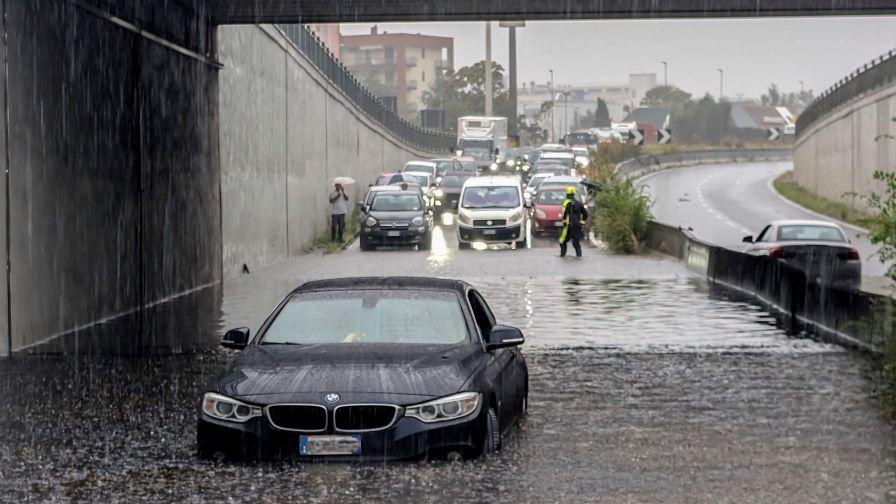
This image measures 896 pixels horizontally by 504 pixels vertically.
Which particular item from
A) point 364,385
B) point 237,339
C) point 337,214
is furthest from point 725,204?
point 364,385

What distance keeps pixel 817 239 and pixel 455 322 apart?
17.1 m

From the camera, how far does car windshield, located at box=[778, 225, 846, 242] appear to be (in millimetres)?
27156

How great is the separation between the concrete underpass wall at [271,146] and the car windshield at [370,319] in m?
19.0

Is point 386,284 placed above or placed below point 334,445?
above

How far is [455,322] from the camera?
37.0 feet

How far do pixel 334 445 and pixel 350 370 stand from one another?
61cm

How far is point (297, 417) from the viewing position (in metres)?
9.79

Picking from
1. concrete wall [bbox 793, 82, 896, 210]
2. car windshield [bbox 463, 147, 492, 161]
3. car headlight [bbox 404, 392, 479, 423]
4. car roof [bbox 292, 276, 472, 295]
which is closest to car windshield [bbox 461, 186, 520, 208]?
concrete wall [bbox 793, 82, 896, 210]

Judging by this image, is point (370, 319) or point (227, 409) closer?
point (227, 409)

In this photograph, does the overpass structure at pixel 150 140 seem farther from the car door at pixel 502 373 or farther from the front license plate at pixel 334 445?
the front license plate at pixel 334 445

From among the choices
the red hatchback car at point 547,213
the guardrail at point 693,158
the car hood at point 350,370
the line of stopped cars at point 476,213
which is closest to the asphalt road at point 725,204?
the guardrail at point 693,158

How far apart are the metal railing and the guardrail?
14131 mm

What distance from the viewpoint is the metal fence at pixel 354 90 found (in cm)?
4134

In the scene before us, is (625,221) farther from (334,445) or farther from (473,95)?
(473,95)
